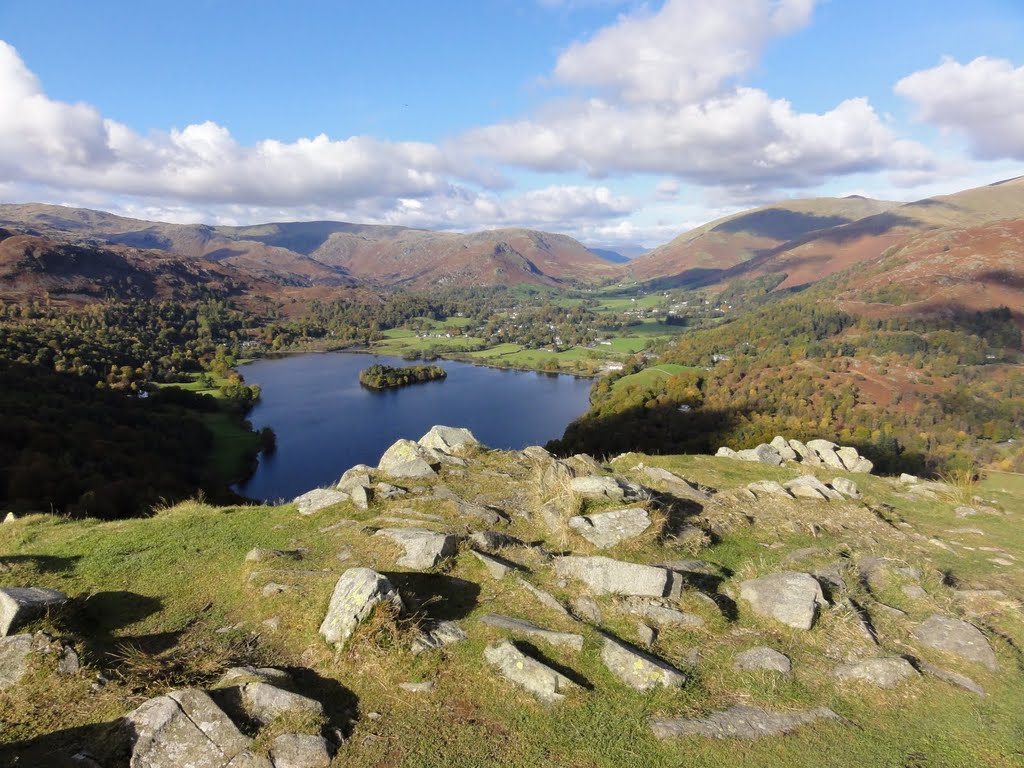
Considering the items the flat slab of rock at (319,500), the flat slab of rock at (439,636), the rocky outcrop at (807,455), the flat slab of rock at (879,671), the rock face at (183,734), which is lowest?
the rocky outcrop at (807,455)

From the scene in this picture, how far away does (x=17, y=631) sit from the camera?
728 cm

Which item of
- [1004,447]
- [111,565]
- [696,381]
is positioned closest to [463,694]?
[111,565]

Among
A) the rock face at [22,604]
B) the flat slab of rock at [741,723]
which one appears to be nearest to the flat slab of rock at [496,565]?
the flat slab of rock at [741,723]

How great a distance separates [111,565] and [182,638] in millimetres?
3761

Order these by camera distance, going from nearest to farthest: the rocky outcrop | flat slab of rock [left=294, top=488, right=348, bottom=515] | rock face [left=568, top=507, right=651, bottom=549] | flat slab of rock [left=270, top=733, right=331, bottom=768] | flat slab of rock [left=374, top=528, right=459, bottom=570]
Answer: flat slab of rock [left=270, top=733, right=331, bottom=768]
flat slab of rock [left=374, top=528, right=459, bottom=570]
rock face [left=568, top=507, right=651, bottom=549]
flat slab of rock [left=294, top=488, right=348, bottom=515]
the rocky outcrop

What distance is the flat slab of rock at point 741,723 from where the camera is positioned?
262 inches

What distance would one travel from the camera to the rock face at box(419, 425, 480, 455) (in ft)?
60.4

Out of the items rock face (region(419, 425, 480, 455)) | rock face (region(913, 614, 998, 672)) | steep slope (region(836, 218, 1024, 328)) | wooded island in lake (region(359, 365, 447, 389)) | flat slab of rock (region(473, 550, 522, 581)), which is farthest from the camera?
wooded island in lake (region(359, 365, 447, 389))

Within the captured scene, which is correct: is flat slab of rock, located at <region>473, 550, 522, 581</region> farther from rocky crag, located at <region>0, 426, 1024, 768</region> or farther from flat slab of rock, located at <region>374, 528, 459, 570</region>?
flat slab of rock, located at <region>374, 528, 459, 570</region>

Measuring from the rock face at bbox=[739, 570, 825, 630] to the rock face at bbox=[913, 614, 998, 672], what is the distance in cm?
172

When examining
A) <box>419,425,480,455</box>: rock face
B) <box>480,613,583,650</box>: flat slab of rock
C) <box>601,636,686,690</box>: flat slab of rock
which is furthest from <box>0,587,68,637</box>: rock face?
<box>419,425,480,455</box>: rock face

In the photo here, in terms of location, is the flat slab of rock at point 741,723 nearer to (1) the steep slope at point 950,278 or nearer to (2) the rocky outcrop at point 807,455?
(2) the rocky outcrop at point 807,455

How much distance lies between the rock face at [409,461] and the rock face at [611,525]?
585 centimetres

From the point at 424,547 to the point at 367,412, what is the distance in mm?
112860
